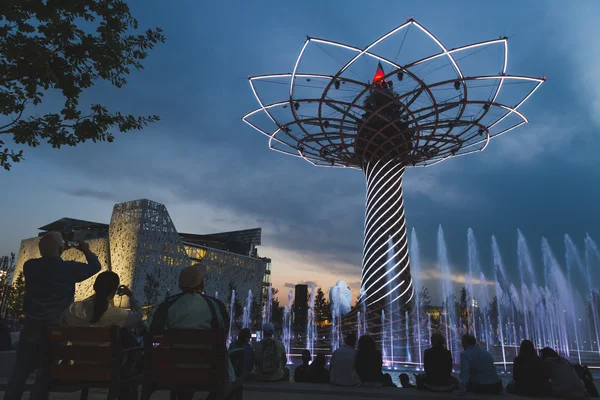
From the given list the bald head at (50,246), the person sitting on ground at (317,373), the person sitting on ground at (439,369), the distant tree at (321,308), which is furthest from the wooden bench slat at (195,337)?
the distant tree at (321,308)

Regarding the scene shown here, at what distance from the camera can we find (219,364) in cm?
349

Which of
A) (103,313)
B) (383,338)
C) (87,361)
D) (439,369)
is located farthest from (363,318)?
(87,361)

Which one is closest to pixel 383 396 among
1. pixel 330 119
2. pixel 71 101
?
pixel 71 101

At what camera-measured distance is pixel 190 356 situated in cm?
350

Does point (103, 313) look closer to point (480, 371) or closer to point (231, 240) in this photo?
point (480, 371)

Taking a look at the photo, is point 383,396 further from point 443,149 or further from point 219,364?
point 443,149

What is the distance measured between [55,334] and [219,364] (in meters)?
1.40

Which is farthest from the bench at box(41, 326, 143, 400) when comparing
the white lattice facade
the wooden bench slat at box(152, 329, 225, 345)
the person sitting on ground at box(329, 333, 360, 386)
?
the white lattice facade

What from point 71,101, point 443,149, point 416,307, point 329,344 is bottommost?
point 329,344

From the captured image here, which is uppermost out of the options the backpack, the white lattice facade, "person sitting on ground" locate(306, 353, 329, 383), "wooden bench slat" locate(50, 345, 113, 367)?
the white lattice facade

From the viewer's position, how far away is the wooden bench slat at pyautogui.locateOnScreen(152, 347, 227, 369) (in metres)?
3.48

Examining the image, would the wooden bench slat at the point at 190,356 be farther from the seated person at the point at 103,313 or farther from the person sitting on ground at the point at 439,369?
the person sitting on ground at the point at 439,369

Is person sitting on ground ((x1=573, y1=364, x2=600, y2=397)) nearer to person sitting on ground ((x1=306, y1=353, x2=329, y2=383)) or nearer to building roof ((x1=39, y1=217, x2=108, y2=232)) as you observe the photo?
person sitting on ground ((x1=306, y1=353, x2=329, y2=383))

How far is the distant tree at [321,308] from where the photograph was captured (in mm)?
84944
